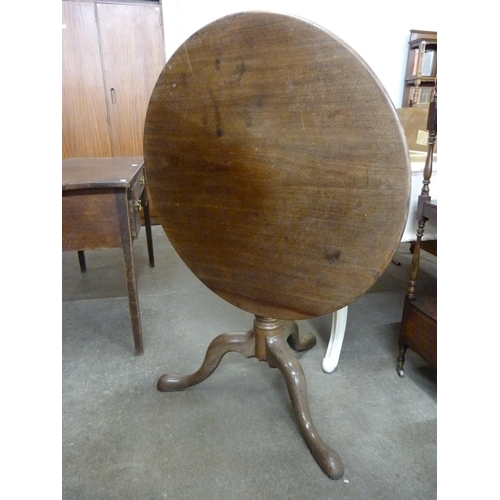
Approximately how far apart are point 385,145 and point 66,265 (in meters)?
2.34


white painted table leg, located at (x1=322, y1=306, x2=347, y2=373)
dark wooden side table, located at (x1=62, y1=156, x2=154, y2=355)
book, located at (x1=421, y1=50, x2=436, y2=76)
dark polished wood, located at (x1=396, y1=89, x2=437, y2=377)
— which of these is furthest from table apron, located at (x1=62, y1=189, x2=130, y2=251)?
book, located at (x1=421, y1=50, x2=436, y2=76)

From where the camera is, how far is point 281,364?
106 cm

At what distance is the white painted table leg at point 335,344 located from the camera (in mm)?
1320

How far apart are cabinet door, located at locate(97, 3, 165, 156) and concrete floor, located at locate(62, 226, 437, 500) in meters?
1.72

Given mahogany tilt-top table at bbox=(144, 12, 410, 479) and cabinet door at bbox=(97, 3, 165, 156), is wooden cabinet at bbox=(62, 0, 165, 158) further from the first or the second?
mahogany tilt-top table at bbox=(144, 12, 410, 479)

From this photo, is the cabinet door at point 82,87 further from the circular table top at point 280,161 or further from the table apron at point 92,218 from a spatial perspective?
the circular table top at point 280,161

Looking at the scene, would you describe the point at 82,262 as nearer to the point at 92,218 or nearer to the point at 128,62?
the point at 92,218

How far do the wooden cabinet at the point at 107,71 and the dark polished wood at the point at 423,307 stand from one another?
7.96ft

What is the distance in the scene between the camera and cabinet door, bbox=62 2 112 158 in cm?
266

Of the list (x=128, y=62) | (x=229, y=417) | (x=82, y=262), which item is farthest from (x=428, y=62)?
(x=229, y=417)

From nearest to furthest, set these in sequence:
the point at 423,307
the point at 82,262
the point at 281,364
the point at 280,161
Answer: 1. the point at 280,161
2. the point at 281,364
3. the point at 423,307
4. the point at 82,262

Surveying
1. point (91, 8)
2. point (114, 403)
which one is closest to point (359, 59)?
point (114, 403)
